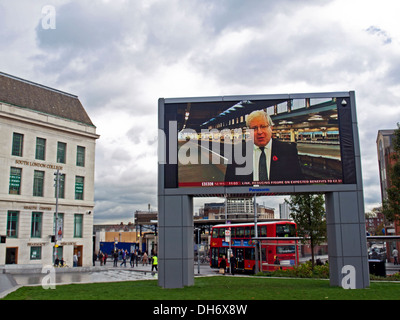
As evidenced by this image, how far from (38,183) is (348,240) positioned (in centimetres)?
3752

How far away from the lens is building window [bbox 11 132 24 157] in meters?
44.9

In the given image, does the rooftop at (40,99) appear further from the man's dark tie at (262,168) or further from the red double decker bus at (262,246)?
the man's dark tie at (262,168)

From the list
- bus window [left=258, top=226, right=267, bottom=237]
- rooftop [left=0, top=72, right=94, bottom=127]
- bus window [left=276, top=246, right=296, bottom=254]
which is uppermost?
rooftop [left=0, top=72, right=94, bottom=127]

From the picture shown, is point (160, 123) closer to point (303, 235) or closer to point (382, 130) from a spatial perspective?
point (303, 235)

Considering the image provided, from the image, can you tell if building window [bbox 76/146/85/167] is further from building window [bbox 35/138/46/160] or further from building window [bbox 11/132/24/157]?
building window [bbox 11/132/24/157]

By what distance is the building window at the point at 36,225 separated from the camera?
4550 centimetres

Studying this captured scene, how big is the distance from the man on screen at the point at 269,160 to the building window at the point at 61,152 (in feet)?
115

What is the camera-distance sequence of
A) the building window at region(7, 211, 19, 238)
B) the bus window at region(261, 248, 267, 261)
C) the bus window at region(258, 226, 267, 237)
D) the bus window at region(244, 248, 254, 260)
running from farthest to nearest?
the building window at region(7, 211, 19, 238)
the bus window at region(258, 226, 267, 237)
the bus window at region(244, 248, 254, 260)
the bus window at region(261, 248, 267, 261)

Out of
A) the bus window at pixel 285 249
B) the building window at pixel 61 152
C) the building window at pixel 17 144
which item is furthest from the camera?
the building window at pixel 61 152

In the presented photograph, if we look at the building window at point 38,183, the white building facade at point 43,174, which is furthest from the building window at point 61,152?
the building window at point 38,183

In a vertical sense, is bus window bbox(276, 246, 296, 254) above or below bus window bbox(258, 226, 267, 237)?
below

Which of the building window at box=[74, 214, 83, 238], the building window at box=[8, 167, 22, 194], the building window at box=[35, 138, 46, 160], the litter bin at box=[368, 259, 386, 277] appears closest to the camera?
the litter bin at box=[368, 259, 386, 277]

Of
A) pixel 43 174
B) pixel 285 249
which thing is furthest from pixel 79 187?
pixel 285 249

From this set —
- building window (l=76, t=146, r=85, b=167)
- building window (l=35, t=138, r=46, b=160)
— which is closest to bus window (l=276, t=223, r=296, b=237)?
building window (l=76, t=146, r=85, b=167)
